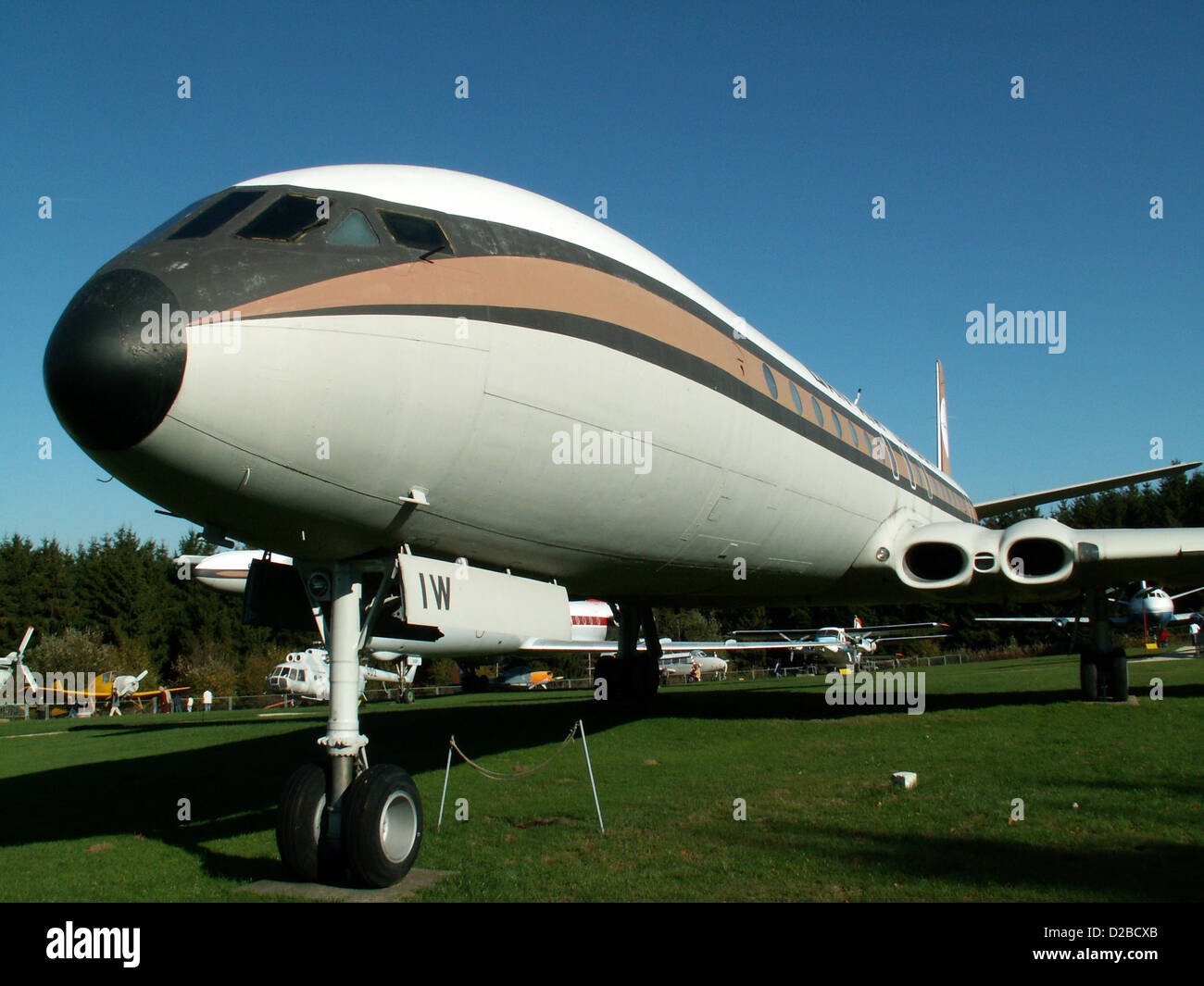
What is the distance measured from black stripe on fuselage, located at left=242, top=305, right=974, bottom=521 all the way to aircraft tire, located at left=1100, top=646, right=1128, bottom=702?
5.97 m

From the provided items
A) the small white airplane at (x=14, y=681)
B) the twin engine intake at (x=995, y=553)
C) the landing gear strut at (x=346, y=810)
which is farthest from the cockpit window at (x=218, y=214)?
the small white airplane at (x=14, y=681)

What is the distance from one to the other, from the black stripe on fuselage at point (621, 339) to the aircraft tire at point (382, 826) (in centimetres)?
269

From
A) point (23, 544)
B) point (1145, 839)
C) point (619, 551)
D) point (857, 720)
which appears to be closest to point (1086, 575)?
point (857, 720)

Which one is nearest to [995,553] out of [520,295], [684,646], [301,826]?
[520,295]

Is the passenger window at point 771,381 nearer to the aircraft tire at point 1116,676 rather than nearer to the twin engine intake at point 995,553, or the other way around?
the twin engine intake at point 995,553

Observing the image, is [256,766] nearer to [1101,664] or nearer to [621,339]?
[621,339]

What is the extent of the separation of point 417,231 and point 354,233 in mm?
418

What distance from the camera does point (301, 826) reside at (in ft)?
17.9

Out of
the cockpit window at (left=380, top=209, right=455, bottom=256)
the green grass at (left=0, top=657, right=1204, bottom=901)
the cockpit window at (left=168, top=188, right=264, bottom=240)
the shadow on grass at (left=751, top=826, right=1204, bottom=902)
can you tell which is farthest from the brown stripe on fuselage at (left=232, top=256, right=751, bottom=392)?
the shadow on grass at (left=751, top=826, right=1204, bottom=902)

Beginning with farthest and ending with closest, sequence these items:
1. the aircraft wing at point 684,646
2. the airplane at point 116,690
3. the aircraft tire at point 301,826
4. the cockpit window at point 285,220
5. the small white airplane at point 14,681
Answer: the aircraft wing at point 684,646 → the airplane at point 116,690 → the small white airplane at point 14,681 → the aircraft tire at point 301,826 → the cockpit window at point 285,220

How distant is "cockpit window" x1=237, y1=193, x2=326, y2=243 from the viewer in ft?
17.0

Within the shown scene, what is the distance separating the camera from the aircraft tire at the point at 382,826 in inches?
204

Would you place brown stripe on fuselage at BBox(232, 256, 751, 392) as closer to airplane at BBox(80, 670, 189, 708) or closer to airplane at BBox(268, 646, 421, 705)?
airplane at BBox(268, 646, 421, 705)

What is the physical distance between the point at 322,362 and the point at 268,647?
58101mm
